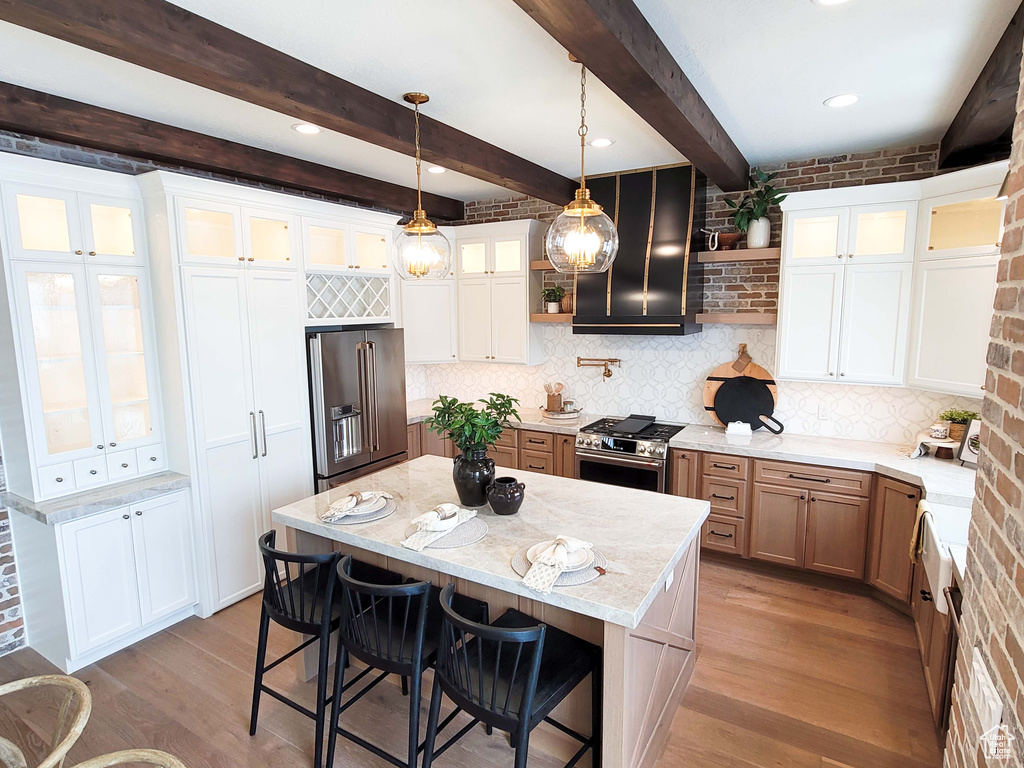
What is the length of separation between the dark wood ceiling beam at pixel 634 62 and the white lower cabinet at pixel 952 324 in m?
1.55

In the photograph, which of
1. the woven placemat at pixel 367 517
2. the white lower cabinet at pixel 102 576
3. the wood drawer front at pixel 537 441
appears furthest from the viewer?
the wood drawer front at pixel 537 441

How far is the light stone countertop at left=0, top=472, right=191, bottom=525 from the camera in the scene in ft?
9.37

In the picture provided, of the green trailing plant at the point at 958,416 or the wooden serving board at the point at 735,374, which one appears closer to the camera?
the green trailing plant at the point at 958,416

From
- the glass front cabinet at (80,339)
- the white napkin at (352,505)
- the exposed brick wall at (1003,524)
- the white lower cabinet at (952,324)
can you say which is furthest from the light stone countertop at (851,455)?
the glass front cabinet at (80,339)

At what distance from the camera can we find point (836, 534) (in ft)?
12.0

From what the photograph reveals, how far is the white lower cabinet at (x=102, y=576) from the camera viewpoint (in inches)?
116

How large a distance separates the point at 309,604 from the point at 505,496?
3.15 feet

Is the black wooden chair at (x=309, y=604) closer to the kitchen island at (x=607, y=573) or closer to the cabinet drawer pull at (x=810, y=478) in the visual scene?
the kitchen island at (x=607, y=573)

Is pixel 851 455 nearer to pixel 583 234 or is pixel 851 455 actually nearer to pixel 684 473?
pixel 684 473

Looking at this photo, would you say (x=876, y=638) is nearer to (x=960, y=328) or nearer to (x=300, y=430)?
(x=960, y=328)

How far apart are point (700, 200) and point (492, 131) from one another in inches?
70.6

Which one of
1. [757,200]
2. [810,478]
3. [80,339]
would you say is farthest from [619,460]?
[80,339]

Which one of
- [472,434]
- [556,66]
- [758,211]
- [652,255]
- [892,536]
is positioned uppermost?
[556,66]

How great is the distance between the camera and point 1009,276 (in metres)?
1.38
